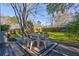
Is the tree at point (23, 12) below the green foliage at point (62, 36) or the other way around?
the other way around

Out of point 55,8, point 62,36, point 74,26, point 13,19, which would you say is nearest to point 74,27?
point 74,26

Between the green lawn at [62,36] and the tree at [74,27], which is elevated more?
the tree at [74,27]

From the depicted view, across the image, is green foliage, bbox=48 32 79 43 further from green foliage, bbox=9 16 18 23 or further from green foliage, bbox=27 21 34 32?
green foliage, bbox=9 16 18 23

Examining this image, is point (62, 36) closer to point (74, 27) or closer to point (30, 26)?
point (74, 27)

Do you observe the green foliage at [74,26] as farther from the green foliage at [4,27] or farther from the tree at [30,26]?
the green foliage at [4,27]

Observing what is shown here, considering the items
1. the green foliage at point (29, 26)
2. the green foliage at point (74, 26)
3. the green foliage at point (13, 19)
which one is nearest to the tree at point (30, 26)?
the green foliage at point (29, 26)

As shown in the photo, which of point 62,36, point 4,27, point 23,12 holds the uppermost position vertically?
point 23,12

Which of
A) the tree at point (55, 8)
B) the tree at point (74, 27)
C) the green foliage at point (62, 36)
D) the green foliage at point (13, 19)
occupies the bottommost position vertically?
the green foliage at point (62, 36)

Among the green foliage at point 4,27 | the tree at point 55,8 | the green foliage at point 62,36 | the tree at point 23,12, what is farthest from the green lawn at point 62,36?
the green foliage at point 4,27

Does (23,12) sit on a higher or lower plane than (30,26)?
higher

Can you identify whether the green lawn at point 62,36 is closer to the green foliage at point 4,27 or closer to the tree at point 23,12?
the tree at point 23,12

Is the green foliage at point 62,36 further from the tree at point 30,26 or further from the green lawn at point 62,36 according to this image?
the tree at point 30,26

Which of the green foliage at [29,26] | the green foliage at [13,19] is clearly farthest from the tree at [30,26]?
the green foliage at [13,19]

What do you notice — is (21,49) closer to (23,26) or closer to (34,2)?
(23,26)
